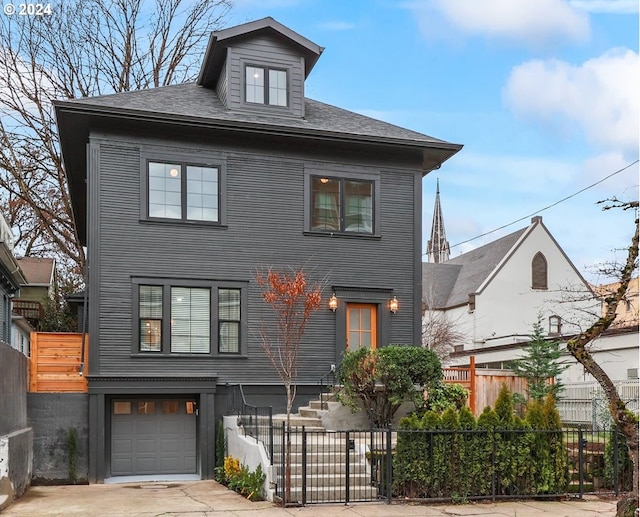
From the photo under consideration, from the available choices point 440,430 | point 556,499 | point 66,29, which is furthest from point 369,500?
point 66,29

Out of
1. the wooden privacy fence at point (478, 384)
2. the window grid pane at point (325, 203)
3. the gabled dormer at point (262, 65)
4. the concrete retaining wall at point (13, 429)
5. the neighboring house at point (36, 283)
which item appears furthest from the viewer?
the neighboring house at point (36, 283)

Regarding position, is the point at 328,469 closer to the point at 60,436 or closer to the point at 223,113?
the point at 60,436

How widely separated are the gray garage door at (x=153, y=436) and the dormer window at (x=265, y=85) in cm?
742

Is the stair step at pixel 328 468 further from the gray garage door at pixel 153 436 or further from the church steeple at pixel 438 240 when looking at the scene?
the church steeple at pixel 438 240

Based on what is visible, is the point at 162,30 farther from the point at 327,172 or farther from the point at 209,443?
the point at 209,443

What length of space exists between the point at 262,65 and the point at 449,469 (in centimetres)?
1078

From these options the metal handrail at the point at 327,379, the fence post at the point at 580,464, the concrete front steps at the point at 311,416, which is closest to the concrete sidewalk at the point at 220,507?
the fence post at the point at 580,464

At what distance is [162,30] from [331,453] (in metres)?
21.1

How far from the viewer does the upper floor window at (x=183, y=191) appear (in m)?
17.8

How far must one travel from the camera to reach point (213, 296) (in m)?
18.0

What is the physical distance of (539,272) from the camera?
1612 inches

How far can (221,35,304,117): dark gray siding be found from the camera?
1873 cm

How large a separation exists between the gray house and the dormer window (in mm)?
35

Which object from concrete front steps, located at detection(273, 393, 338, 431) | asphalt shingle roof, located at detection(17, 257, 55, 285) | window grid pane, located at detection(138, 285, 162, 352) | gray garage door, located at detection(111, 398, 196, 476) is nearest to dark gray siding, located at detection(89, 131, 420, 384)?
window grid pane, located at detection(138, 285, 162, 352)
